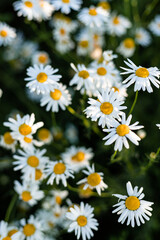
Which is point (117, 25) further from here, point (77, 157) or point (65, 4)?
point (77, 157)

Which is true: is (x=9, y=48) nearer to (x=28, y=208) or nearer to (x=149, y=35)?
A: (x=149, y=35)

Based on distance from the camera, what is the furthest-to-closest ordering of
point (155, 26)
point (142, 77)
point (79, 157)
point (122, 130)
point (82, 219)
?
1. point (155, 26)
2. point (79, 157)
3. point (82, 219)
4. point (142, 77)
5. point (122, 130)

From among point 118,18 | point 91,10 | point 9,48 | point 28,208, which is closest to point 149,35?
point 118,18

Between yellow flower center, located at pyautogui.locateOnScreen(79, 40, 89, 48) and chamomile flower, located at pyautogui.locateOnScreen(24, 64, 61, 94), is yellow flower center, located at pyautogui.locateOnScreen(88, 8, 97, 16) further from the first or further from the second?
chamomile flower, located at pyautogui.locateOnScreen(24, 64, 61, 94)

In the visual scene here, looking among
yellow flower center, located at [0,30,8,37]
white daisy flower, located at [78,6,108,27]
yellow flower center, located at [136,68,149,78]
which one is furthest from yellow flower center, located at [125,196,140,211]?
yellow flower center, located at [0,30,8,37]

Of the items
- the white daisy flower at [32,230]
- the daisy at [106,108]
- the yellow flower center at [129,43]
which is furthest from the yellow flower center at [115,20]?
the white daisy flower at [32,230]

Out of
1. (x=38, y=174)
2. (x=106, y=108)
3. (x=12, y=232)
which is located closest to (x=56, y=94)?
(x=106, y=108)
